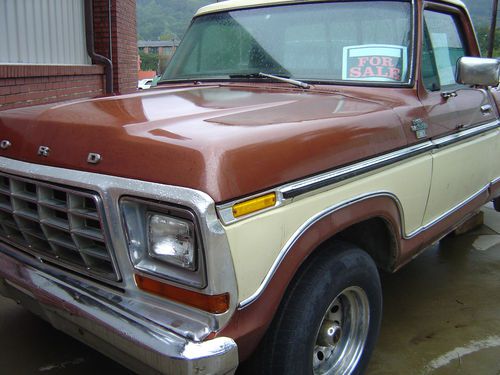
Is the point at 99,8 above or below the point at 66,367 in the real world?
above

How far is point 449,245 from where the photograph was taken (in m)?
4.71

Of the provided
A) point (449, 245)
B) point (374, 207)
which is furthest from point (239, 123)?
point (449, 245)

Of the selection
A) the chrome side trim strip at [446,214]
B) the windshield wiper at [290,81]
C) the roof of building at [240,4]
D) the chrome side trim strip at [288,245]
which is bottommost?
the chrome side trim strip at [446,214]

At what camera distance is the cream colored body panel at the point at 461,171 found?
9.67ft

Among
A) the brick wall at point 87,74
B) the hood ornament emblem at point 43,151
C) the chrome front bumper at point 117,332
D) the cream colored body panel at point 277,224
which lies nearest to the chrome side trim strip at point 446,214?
the cream colored body panel at point 277,224

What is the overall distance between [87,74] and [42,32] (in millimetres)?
966

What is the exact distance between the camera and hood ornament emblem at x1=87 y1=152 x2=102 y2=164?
1.89m

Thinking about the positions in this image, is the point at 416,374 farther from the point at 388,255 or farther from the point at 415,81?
the point at 415,81

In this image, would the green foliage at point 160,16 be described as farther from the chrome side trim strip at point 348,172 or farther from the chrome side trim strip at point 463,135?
the chrome side trim strip at point 348,172

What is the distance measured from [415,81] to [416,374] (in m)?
1.60

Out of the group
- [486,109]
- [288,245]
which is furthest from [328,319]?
[486,109]

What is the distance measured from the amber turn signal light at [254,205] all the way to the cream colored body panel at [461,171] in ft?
4.56

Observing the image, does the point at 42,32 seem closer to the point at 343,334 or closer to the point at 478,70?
the point at 478,70

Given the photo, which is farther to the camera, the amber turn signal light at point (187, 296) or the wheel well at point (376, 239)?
the wheel well at point (376, 239)
